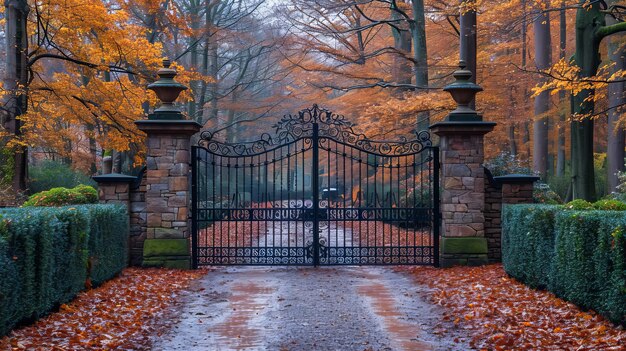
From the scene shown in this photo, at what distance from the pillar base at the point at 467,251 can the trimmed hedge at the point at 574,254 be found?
67.2 inches

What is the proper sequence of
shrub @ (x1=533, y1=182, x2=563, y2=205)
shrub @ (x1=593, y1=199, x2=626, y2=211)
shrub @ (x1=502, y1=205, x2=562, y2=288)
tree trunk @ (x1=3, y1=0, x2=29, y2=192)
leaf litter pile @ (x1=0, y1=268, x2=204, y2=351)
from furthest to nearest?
tree trunk @ (x1=3, y1=0, x2=29, y2=192), shrub @ (x1=533, y1=182, x2=563, y2=205), shrub @ (x1=593, y1=199, x2=626, y2=211), shrub @ (x1=502, y1=205, x2=562, y2=288), leaf litter pile @ (x1=0, y1=268, x2=204, y2=351)

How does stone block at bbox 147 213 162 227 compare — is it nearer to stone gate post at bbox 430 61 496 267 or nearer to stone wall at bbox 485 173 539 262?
stone gate post at bbox 430 61 496 267

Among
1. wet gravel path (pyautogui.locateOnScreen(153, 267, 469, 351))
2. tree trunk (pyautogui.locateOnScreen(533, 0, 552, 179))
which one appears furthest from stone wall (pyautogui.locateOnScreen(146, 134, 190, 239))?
tree trunk (pyautogui.locateOnScreen(533, 0, 552, 179))

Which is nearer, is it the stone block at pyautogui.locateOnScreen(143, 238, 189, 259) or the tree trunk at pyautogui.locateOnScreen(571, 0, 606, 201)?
the stone block at pyautogui.locateOnScreen(143, 238, 189, 259)

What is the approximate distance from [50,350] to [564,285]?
5.72 metres

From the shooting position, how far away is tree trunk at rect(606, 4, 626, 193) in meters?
18.5

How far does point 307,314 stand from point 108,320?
2.33 metres

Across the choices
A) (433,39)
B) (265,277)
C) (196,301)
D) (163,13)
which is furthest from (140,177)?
(433,39)

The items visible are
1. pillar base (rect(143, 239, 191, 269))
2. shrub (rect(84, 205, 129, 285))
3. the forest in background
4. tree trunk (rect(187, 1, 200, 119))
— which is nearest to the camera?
shrub (rect(84, 205, 129, 285))

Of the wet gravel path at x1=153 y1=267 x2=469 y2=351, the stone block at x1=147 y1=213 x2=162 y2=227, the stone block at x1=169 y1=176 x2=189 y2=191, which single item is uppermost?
the stone block at x1=169 y1=176 x2=189 y2=191

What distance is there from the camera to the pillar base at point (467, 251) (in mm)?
12648

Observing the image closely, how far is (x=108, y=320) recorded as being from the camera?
311 inches

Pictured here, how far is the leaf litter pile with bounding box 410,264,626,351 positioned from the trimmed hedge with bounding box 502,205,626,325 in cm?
18

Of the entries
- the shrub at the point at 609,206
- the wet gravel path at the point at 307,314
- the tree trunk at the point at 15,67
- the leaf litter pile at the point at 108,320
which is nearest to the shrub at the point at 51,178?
the tree trunk at the point at 15,67
